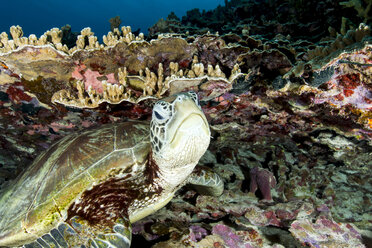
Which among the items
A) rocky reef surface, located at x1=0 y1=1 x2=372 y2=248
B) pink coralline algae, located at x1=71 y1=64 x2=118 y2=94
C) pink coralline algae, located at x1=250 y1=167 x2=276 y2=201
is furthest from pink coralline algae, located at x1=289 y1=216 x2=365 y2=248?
pink coralline algae, located at x1=71 y1=64 x2=118 y2=94

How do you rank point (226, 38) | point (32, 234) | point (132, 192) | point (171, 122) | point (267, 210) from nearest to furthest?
point (171, 122)
point (32, 234)
point (132, 192)
point (267, 210)
point (226, 38)

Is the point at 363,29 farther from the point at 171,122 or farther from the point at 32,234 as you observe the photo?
the point at 32,234

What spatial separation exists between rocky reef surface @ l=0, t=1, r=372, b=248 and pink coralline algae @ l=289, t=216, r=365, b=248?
1cm

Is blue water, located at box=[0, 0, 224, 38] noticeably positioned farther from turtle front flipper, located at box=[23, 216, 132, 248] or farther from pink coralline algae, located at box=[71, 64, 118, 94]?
turtle front flipper, located at box=[23, 216, 132, 248]

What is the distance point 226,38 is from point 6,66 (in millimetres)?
2894

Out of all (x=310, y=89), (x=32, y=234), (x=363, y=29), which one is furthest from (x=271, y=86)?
(x=32, y=234)

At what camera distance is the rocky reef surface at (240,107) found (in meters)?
2.02

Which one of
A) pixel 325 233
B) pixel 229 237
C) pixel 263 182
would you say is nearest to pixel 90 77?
pixel 229 237

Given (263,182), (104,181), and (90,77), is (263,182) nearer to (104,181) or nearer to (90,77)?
(104,181)

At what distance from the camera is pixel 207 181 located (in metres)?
2.38

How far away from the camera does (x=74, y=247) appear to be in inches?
72.3

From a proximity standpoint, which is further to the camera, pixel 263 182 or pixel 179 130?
pixel 263 182

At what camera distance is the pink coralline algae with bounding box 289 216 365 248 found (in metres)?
2.02

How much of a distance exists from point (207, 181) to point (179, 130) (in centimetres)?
112
